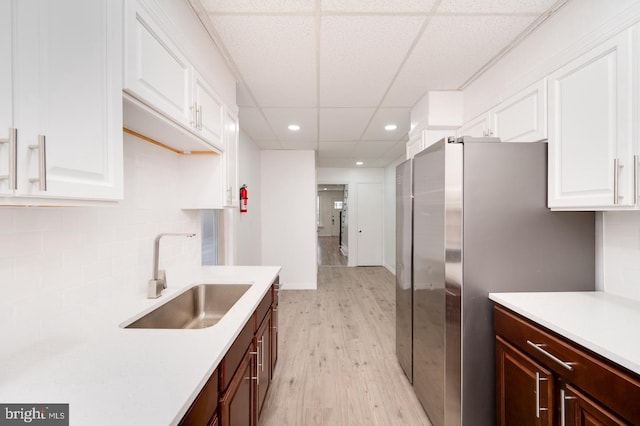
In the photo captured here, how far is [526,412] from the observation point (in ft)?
4.16

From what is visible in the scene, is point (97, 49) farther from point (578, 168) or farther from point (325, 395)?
point (325, 395)

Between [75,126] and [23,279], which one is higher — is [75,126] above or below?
above

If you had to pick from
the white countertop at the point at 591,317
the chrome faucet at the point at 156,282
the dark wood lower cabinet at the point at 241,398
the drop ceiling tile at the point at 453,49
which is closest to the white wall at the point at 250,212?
the chrome faucet at the point at 156,282

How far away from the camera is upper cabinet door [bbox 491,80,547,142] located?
157cm

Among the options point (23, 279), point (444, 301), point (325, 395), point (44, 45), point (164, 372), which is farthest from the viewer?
point (325, 395)

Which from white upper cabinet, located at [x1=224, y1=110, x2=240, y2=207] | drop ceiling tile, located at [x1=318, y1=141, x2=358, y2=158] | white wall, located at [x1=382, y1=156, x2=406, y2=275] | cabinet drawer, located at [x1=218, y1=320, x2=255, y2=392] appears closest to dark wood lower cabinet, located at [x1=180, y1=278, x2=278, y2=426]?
cabinet drawer, located at [x1=218, y1=320, x2=255, y2=392]

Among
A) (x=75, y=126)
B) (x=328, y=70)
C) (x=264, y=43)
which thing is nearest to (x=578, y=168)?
(x=328, y=70)

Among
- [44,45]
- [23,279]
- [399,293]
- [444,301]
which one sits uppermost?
[44,45]

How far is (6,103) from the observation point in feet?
1.96

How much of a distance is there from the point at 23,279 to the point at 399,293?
2308mm

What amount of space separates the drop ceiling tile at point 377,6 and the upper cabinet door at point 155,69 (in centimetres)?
83

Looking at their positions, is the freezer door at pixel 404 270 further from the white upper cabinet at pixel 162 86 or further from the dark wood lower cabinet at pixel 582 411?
the white upper cabinet at pixel 162 86

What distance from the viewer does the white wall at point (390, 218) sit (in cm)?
600

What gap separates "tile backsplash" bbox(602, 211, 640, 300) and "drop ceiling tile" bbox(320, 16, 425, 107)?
154 cm
